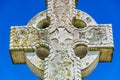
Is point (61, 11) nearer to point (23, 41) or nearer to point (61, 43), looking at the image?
point (61, 43)

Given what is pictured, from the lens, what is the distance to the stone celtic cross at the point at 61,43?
7.72 m

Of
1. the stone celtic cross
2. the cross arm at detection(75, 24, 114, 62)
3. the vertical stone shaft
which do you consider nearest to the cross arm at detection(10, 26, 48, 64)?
the stone celtic cross

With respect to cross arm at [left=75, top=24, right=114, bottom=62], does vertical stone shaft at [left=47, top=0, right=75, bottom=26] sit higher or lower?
higher

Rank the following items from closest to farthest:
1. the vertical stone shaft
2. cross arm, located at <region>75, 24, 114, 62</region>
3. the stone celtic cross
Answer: the stone celtic cross → cross arm, located at <region>75, 24, 114, 62</region> → the vertical stone shaft

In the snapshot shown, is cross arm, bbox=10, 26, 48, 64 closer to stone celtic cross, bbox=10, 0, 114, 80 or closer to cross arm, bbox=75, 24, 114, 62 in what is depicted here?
stone celtic cross, bbox=10, 0, 114, 80

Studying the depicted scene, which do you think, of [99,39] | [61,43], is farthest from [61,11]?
[99,39]

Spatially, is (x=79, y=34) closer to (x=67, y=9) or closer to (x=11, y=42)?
(x=67, y=9)

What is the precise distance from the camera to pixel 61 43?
8062mm

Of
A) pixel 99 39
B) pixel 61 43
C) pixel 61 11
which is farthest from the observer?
pixel 61 11

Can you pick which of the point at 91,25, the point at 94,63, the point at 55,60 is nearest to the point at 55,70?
the point at 55,60

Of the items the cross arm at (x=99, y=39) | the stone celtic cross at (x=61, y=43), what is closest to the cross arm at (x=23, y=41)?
the stone celtic cross at (x=61, y=43)

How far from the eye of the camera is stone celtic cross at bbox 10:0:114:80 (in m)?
7.72

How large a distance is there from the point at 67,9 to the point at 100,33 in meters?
0.80

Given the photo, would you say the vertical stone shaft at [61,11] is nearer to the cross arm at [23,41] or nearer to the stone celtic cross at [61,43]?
the stone celtic cross at [61,43]
